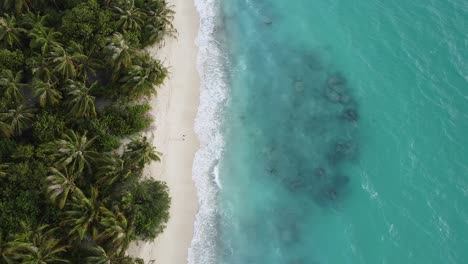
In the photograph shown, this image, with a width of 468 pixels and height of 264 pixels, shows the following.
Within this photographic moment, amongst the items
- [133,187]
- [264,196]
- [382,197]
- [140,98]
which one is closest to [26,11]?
[140,98]

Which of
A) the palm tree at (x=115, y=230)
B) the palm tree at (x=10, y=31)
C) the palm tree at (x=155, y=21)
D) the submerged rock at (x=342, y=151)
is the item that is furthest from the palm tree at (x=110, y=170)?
the submerged rock at (x=342, y=151)

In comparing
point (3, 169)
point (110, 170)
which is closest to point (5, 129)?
point (3, 169)

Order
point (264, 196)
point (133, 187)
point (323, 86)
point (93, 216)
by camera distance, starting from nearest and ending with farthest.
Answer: point (93, 216), point (133, 187), point (264, 196), point (323, 86)

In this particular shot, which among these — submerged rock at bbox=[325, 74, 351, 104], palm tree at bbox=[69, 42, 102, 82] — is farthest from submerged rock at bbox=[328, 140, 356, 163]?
palm tree at bbox=[69, 42, 102, 82]

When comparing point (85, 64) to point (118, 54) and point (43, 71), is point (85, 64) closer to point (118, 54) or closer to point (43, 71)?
point (118, 54)

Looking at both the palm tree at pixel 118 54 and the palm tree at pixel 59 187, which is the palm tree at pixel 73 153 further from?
the palm tree at pixel 118 54

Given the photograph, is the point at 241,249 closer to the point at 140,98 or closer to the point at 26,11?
the point at 140,98
